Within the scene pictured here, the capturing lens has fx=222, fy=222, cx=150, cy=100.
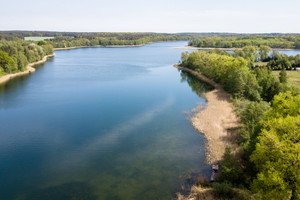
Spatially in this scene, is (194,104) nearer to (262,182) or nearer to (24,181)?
(262,182)

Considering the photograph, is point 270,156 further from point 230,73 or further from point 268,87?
point 230,73

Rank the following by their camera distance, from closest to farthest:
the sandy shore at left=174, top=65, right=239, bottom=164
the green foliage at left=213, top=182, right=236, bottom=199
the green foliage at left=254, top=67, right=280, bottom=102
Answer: the green foliage at left=213, top=182, right=236, bottom=199
the sandy shore at left=174, top=65, right=239, bottom=164
the green foliage at left=254, top=67, right=280, bottom=102

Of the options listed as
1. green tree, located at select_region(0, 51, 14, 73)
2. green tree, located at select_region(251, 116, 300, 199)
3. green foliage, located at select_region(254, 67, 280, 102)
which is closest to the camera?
green tree, located at select_region(251, 116, 300, 199)

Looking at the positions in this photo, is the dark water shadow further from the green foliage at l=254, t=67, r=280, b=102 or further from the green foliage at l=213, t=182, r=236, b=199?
the green foliage at l=254, t=67, r=280, b=102

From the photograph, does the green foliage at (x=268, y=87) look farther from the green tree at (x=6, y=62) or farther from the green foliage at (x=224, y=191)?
the green tree at (x=6, y=62)

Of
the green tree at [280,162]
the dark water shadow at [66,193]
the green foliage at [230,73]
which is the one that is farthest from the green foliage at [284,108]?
the green foliage at [230,73]

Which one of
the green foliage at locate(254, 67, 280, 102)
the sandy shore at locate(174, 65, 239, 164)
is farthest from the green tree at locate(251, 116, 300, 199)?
the green foliage at locate(254, 67, 280, 102)

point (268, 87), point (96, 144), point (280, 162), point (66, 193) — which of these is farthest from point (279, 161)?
point (268, 87)
